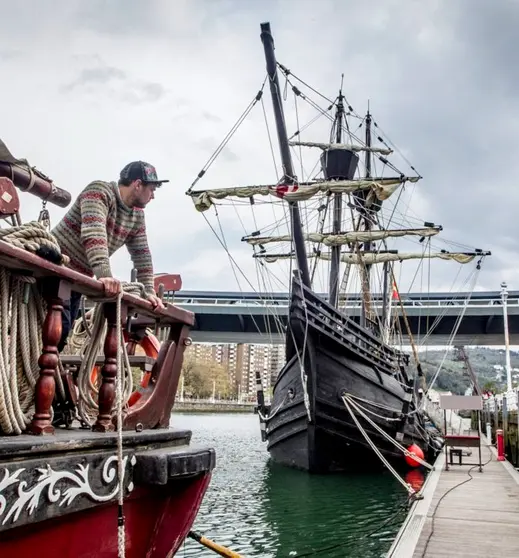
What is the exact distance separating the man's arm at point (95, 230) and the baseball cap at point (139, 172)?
9.2 inches

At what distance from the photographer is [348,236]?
2272 cm

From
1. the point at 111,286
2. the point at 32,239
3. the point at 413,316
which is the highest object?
the point at 413,316

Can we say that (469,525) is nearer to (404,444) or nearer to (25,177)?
(25,177)

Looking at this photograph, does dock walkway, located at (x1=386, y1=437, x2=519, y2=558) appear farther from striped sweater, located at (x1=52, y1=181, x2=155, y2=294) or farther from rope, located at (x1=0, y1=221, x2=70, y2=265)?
rope, located at (x1=0, y1=221, x2=70, y2=265)

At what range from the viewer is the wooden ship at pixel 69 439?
7.17 feet

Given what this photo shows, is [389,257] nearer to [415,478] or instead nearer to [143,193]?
[415,478]

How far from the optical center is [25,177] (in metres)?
3.41

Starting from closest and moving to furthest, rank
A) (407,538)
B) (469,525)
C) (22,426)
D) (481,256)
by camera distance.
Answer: (22,426) < (407,538) < (469,525) < (481,256)

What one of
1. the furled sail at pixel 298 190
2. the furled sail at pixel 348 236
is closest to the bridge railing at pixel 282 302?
the furled sail at pixel 348 236

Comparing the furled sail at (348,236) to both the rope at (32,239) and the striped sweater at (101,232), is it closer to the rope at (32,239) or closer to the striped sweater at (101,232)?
the striped sweater at (101,232)

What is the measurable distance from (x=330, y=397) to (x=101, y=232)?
1099 centimetres

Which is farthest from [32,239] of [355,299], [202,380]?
[202,380]

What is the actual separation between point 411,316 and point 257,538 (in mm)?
29871

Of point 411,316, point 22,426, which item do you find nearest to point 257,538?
point 22,426
